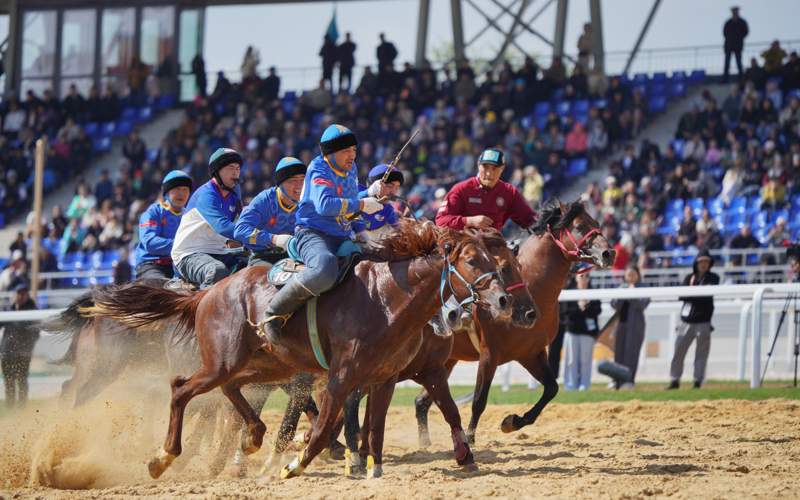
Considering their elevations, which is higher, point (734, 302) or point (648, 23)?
point (648, 23)

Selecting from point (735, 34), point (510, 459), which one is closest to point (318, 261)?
point (510, 459)

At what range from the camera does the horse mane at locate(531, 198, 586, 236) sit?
10.5 meters

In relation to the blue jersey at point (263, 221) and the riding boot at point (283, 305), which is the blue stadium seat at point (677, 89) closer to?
the blue jersey at point (263, 221)

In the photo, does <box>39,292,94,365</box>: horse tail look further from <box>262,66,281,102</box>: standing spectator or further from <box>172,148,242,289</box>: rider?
<box>262,66,281,102</box>: standing spectator

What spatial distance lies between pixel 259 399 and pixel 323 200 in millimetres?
2464

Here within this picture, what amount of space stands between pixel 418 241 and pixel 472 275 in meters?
0.55

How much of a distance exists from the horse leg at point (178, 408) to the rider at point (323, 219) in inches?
23.8

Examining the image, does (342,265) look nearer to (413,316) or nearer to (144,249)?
(413,316)

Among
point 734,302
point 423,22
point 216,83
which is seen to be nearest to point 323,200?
point 734,302

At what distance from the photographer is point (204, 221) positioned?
10.1 m

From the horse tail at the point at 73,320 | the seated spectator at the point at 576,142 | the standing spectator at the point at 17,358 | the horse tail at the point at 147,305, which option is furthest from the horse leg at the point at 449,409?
the seated spectator at the point at 576,142

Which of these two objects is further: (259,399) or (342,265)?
(259,399)

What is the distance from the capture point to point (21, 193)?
1179 inches

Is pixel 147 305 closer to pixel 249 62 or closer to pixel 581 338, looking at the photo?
pixel 581 338
